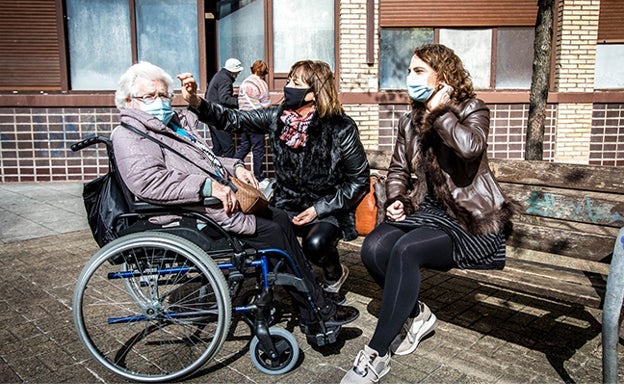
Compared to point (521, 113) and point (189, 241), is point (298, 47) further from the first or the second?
point (189, 241)

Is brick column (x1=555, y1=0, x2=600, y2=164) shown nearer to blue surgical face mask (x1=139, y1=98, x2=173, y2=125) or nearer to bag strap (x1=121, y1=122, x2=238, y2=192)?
bag strap (x1=121, y1=122, x2=238, y2=192)

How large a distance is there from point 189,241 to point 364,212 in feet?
4.46

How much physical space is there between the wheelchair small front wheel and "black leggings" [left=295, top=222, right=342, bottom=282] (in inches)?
25.4

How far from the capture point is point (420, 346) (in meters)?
3.41

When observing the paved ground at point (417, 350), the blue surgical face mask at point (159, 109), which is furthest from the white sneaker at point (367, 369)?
the blue surgical face mask at point (159, 109)

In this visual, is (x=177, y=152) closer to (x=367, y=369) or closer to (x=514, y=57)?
(x=367, y=369)

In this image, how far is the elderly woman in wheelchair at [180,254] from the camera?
2.86 m

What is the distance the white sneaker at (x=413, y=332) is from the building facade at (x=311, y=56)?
6.52m

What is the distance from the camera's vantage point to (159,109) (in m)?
3.24

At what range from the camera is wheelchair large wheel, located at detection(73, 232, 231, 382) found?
2.80 m

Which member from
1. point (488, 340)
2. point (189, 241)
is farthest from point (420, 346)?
point (189, 241)

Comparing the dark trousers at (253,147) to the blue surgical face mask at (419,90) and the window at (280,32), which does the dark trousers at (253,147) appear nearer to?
the window at (280,32)

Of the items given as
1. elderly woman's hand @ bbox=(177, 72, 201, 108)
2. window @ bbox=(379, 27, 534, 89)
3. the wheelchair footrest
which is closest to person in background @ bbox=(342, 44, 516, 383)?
the wheelchair footrest

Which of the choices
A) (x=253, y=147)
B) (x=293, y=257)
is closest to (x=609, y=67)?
(x=253, y=147)
